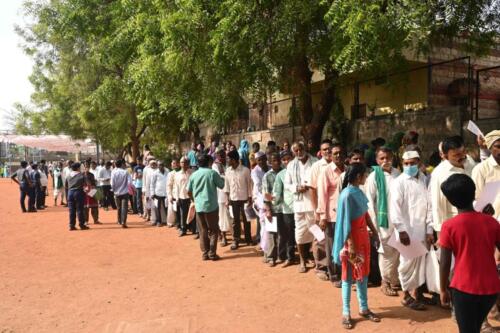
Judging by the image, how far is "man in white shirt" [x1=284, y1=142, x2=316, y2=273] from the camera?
6629 mm

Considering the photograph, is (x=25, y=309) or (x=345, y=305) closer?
(x=345, y=305)

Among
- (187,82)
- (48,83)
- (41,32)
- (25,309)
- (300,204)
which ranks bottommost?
(25,309)

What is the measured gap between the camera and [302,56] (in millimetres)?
9812

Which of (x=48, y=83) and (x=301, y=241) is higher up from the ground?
(x=48, y=83)

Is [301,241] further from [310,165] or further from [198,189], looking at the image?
[198,189]

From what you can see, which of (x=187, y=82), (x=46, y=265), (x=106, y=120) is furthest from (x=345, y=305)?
(x=106, y=120)

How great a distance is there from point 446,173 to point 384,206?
993mm

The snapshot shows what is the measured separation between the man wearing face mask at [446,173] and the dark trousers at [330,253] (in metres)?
1.66

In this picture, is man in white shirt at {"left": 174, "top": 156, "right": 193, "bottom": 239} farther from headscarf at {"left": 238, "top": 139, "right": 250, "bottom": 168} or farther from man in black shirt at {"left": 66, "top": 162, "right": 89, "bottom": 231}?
man in black shirt at {"left": 66, "top": 162, "right": 89, "bottom": 231}

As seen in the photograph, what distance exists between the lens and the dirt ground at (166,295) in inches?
190

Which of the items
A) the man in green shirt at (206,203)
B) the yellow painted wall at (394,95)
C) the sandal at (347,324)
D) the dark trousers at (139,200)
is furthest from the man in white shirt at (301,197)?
the dark trousers at (139,200)

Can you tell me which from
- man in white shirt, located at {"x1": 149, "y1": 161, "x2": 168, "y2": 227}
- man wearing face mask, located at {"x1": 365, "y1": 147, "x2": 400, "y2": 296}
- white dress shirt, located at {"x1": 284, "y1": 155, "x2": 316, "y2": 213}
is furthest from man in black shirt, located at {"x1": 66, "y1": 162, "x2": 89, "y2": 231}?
man wearing face mask, located at {"x1": 365, "y1": 147, "x2": 400, "y2": 296}

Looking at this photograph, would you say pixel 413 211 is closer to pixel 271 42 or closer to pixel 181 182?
pixel 271 42

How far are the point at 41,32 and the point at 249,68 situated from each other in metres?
21.0
